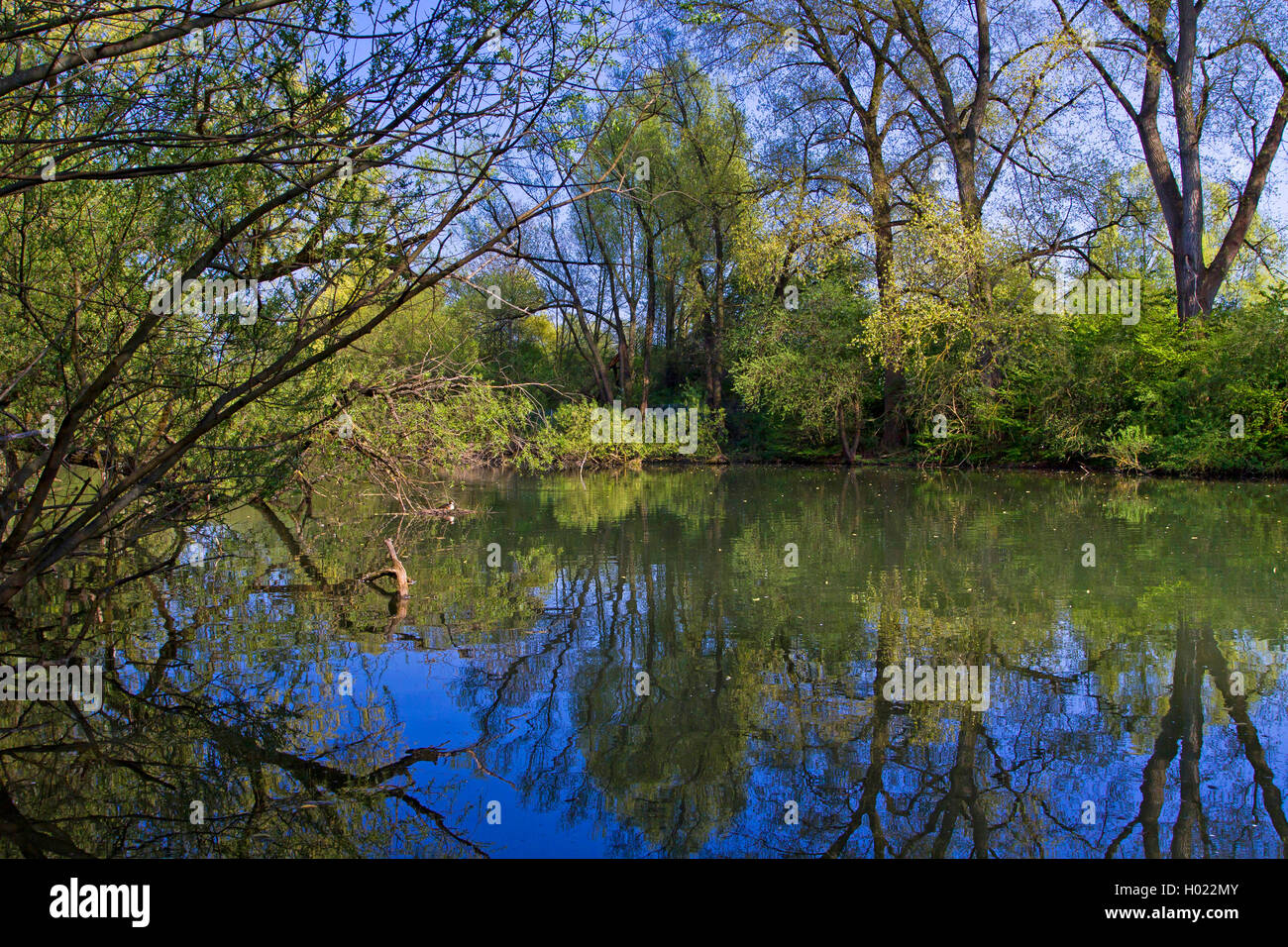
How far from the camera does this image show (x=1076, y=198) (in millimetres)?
22969

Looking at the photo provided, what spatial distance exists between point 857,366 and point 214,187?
1939 cm

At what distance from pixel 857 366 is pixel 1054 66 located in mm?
7675

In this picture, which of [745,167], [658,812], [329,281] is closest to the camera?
[658,812]

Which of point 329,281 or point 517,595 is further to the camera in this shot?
point 517,595

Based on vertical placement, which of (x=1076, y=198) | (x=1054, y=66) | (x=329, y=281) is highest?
(x=1054, y=66)

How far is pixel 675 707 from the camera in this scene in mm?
4871

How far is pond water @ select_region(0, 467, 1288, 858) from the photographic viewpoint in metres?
3.59

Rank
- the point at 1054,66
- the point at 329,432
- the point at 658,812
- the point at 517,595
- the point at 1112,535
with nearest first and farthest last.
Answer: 1. the point at 658,812
2. the point at 517,595
3. the point at 329,432
4. the point at 1112,535
5. the point at 1054,66

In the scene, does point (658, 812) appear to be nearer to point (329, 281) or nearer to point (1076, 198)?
point (329, 281)

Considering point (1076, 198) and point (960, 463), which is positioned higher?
point (1076, 198)

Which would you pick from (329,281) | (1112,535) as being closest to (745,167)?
(1112,535)

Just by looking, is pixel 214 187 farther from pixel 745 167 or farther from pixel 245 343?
pixel 745 167

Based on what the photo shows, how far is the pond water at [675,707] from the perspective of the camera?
11.8ft
